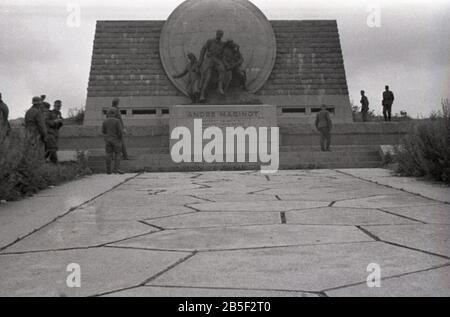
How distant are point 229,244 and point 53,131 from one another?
9.68 meters

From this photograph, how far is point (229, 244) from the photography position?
3.96 metres

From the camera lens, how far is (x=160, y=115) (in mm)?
24266

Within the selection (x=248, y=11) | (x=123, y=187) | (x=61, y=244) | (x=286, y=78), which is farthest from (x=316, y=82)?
(x=61, y=244)

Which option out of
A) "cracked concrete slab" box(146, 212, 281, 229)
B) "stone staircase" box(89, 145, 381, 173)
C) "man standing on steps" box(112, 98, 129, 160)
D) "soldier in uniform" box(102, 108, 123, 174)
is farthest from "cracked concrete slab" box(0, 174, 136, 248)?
"stone staircase" box(89, 145, 381, 173)

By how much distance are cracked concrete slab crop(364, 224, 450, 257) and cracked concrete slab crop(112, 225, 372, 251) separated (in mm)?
160

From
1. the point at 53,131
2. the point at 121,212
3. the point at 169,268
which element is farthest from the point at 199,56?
the point at 169,268

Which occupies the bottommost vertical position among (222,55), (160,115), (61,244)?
(61,244)

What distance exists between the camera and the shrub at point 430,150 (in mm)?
8508

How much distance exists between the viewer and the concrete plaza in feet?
9.43

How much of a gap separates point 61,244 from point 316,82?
21.4 metres

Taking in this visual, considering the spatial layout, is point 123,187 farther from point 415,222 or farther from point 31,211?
point 415,222

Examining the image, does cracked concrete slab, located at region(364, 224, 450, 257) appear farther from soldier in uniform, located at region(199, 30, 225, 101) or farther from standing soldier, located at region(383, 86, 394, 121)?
standing soldier, located at region(383, 86, 394, 121)

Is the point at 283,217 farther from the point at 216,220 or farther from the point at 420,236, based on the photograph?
the point at 420,236

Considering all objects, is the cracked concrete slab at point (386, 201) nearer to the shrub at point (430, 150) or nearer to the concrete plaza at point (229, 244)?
the concrete plaza at point (229, 244)
